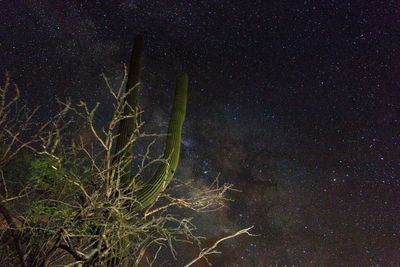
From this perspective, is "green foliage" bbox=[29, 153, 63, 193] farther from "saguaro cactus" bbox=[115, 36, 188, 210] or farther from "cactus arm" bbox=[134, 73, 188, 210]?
"cactus arm" bbox=[134, 73, 188, 210]

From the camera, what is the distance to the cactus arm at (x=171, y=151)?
20.8 ft

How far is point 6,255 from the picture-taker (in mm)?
5352

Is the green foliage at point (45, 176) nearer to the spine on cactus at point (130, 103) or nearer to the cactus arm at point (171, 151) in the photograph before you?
the cactus arm at point (171, 151)

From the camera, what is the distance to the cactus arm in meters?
6.33

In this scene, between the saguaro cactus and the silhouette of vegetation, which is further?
the saguaro cactus

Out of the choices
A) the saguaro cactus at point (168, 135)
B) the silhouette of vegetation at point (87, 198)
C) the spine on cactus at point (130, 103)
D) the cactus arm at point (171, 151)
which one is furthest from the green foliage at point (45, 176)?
the spine on cactus at point (130, 103)

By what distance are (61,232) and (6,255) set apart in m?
2.10

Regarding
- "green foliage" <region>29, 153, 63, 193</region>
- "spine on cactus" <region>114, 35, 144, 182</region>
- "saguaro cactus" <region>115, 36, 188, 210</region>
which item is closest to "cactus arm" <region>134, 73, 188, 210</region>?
"saguaro cactus" <region>115, 36, 188, 210</region>

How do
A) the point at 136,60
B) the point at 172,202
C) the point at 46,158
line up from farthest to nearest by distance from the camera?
the point at 136,60 → the point at 46,158 → the point at 172,202

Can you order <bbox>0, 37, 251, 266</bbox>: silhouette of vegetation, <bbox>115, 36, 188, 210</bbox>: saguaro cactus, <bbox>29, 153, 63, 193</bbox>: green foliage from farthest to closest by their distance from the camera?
<bbox>115, 36, 188, 210</bbox>: saguaro cactus → <bbox>29, 153, 63, 193</bbox>: green foliage → <bbox>0, 37, 251, 266</bbox>: silhouette of vegetation

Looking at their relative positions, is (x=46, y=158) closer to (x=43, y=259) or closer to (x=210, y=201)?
(x=43, y=259)

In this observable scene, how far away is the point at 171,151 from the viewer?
6.79 meters

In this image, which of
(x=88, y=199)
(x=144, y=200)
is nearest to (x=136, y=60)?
(x=144, y=200)

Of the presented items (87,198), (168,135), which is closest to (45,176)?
(87,198)
